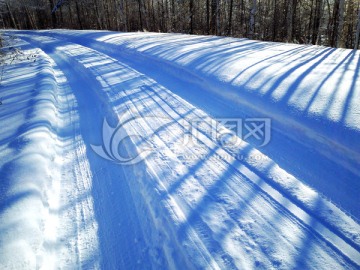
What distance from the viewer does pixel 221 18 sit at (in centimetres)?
2403

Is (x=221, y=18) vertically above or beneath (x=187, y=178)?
above

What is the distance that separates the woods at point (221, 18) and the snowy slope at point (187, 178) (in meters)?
11.9

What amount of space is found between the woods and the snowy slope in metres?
11.9

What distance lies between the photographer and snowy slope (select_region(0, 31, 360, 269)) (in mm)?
1867

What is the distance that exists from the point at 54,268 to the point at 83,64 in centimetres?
722

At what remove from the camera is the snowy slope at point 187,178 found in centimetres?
187

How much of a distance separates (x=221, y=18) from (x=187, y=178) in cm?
2477
